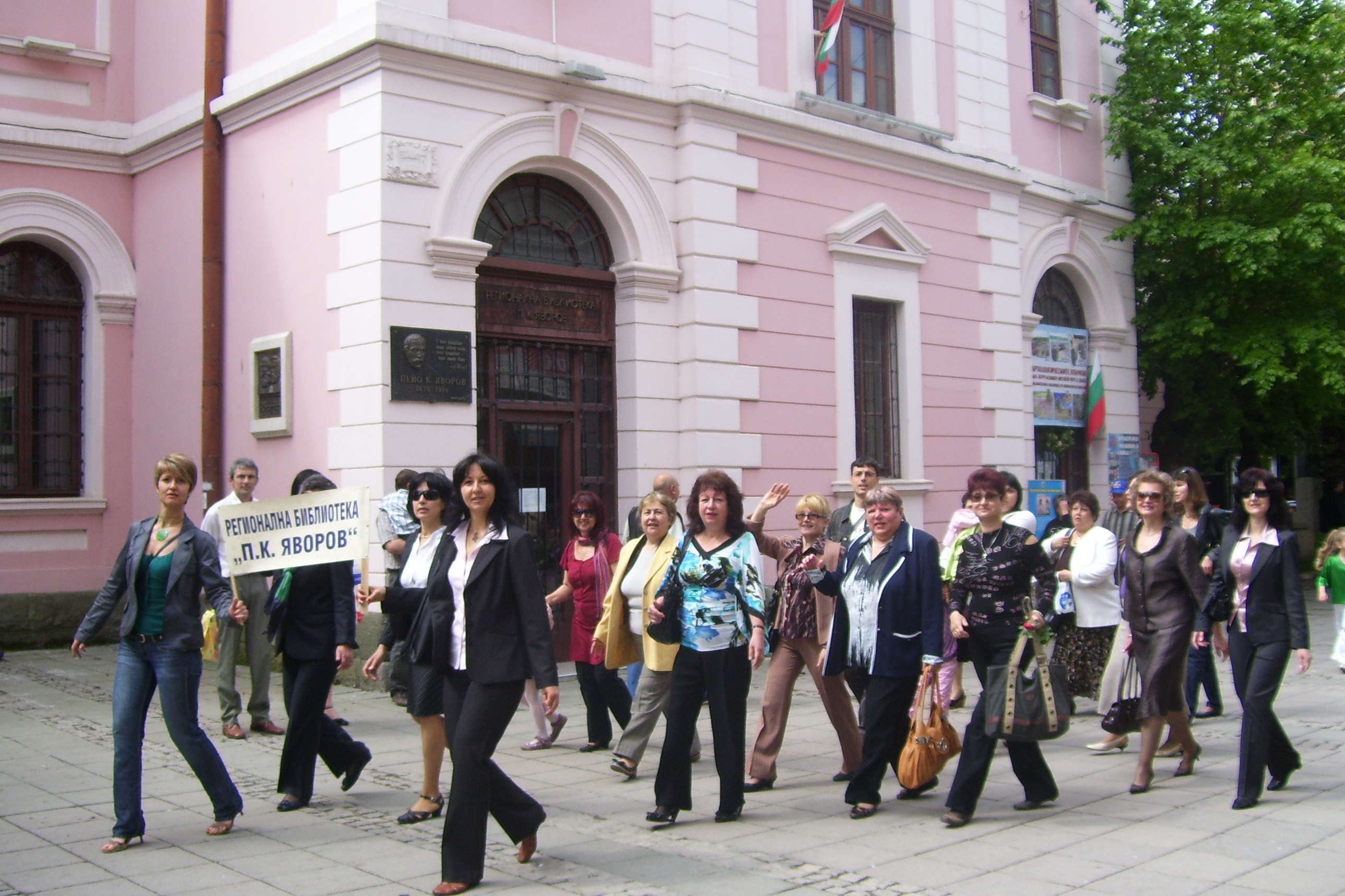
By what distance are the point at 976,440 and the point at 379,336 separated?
8103mm

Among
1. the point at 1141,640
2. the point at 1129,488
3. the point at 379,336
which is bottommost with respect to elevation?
the point at 1141,640

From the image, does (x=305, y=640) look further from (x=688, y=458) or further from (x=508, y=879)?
(x=688, y=458)

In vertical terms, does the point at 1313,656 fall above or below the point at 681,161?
below

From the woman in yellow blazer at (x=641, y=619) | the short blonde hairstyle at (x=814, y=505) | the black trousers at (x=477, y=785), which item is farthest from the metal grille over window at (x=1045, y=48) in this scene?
the black trousers at (x=477, y=785)

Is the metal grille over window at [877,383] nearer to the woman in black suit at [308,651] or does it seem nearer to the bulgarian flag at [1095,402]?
the bulgarian flag at [1095,402]

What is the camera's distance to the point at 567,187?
12.2 metres

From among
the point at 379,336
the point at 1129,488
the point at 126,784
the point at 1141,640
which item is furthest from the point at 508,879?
the point at 379,336

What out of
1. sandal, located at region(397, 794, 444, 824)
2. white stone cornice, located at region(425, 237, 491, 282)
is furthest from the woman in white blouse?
white stone cornice, located at region(425, 237, 491, 282)

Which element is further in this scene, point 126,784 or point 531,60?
point 531,60

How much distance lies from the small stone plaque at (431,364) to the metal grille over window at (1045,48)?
9893mm

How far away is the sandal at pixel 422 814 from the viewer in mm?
6441

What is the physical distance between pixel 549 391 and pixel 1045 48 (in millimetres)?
9533

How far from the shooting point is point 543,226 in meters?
12.1

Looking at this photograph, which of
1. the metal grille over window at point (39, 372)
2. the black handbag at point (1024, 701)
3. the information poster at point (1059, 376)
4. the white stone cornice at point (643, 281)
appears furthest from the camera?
the information poster at point (1059, 376)
